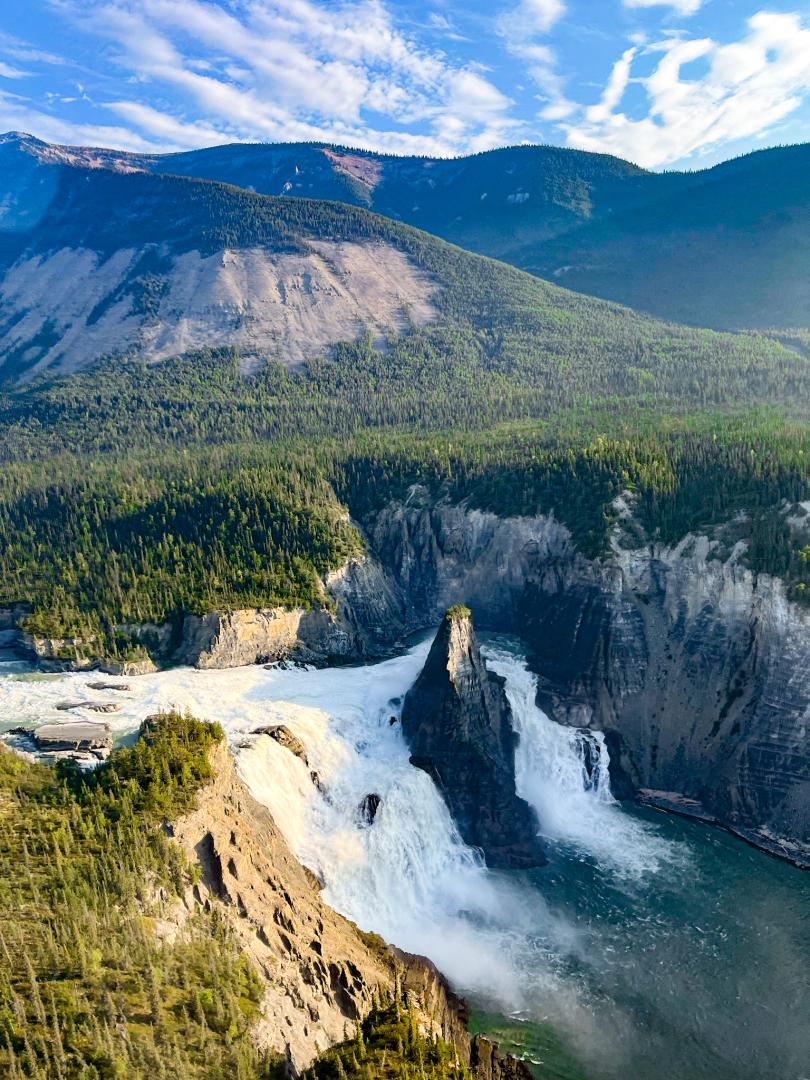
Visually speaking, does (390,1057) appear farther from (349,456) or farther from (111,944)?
(349,456)

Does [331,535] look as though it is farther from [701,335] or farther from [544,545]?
[701,335]

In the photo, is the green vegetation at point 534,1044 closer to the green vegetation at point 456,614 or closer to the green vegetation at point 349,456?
the green vegetation at point 456,614

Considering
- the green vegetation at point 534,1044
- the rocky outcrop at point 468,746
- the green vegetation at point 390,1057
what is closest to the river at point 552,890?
the green vegetation at point 534,1044

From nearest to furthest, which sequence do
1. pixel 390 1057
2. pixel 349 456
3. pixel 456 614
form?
pixel 390 1057, pixel 456 614, pixel 349 456

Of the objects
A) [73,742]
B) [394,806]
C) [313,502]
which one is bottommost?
[394,806]

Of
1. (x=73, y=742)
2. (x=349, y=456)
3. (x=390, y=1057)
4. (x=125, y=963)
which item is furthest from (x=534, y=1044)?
(x=349, y=456)

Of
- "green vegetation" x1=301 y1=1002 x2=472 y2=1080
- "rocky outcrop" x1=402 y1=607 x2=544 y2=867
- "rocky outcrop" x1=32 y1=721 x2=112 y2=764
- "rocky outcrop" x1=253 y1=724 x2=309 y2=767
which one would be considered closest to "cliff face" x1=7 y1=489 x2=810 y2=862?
"rocky outcrop" x1=402 y1=607 x2=544 y2=867
